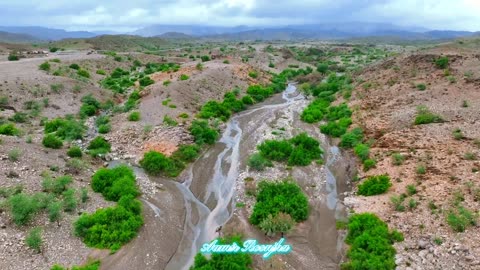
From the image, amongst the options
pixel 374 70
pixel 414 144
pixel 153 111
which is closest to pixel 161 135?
pixel 153 111

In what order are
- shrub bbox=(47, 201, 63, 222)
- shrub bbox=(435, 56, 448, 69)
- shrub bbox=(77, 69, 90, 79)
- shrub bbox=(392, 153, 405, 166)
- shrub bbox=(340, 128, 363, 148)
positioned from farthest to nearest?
shrub bbox=(77, 69, 90, 79), shrub bbox=(435, 56, 448, 69), shrub bbox=(340, 128, 363, 148), shrub bbox=(392, 153, 405, 166), shrub bbox=(47, 201, 63, 222)

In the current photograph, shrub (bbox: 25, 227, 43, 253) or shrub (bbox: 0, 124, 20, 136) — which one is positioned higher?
shrub (bbox: 0, 124, 20, 136)

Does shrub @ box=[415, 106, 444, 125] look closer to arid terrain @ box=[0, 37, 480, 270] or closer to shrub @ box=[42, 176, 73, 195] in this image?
arid terrain @ box=[0, 37, 480, 270]

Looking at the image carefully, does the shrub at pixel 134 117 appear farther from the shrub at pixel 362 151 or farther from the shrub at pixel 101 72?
the shrub at pixel 101 72

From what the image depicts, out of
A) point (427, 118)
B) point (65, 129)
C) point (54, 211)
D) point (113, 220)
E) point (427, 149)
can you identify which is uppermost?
point (427, 118)

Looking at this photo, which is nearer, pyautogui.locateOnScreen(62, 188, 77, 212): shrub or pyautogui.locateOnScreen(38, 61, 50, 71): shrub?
pyautogui.locateOnScreen(62, 188, 77, 212): shrub

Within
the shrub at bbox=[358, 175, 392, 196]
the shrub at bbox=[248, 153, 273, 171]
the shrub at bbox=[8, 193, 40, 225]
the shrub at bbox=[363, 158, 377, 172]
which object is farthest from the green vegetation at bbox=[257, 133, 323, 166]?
the shrub at bbox=[8, 193, 40, 225]

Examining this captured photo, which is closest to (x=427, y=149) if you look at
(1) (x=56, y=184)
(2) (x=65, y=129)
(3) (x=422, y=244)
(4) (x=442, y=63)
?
(3) (x=422, y=244)

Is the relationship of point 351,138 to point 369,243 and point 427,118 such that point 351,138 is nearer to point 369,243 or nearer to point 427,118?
point 427,118
